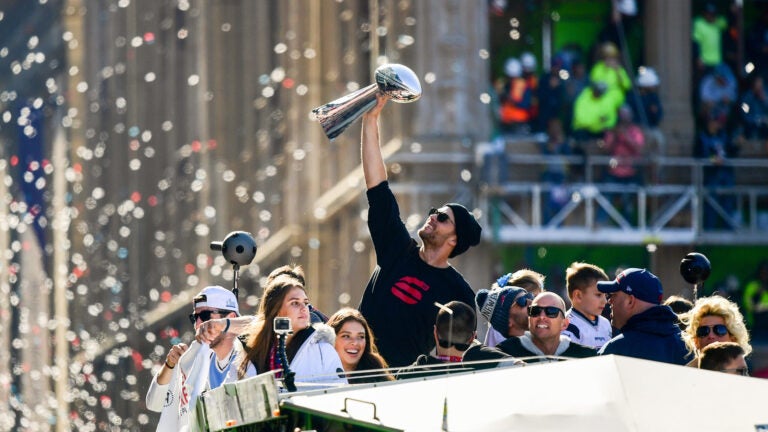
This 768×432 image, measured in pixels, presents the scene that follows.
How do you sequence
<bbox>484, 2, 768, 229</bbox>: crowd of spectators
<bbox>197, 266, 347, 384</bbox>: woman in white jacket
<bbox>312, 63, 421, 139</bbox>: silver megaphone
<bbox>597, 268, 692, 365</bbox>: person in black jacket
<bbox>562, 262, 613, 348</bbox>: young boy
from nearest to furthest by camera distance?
<bbox>597, 268, 692, 365</bbox>: person in black jacket
<bbox>197, 266, 347, 384</bbox>: woman in white jacket
<bbox>312, 63, 421, 139</bbox>: silver megaphone
<bbox>562, 262, 613, 348</bbox>: young boy
<bbox>484, 2, 768, 229</bbox>: crowd of spectators

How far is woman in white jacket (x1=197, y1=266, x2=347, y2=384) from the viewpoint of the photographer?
465 inches

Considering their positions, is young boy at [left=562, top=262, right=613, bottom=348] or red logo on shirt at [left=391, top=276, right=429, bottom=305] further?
young boy at [left=562, top=262, right=613, bottom=348]

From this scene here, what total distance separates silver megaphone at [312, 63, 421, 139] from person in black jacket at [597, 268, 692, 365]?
135 cm

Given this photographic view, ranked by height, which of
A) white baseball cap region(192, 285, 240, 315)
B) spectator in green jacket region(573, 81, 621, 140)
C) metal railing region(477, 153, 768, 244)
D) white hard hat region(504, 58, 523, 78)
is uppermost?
white hard hat region(504, 58, 523, 78)

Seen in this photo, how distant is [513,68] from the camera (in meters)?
25.3

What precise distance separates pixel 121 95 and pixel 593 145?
20476 millimetres

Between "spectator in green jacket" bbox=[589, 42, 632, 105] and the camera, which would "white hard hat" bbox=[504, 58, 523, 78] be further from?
the camera

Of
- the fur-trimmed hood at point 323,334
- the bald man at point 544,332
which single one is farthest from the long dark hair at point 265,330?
the bald man at point 544,332

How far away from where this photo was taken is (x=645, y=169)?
24938 mm

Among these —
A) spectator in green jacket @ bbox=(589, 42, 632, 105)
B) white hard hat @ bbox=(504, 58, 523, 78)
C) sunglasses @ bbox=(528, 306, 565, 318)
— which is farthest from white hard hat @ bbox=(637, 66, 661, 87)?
sunglasses @ bbox=(528, 306, 565, 318)

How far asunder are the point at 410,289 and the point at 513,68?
42.6 ft

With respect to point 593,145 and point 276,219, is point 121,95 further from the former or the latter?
point 593,145

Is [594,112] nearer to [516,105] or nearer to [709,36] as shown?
[516,105]

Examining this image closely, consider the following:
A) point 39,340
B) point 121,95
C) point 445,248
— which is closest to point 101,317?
point 121,95
